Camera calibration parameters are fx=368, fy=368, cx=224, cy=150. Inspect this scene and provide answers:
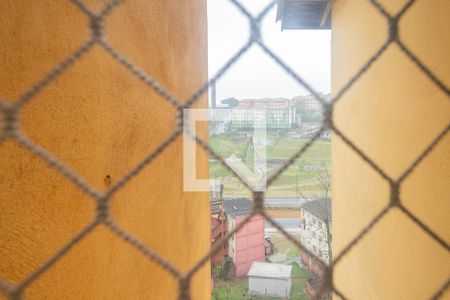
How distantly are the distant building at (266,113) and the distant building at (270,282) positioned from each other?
4.11m

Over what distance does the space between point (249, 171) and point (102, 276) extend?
798mm

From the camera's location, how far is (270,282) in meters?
4.81

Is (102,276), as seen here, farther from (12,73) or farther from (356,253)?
(356,253)

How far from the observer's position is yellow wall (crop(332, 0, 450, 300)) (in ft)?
3.20

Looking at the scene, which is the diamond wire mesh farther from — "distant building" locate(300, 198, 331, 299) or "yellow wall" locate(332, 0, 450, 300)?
"distant building" locate(300, 198, 331, 299)

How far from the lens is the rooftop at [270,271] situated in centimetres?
484

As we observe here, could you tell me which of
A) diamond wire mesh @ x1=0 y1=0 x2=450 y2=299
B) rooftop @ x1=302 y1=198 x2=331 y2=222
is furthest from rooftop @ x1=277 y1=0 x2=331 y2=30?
diamond wire mesh @ x1=0 y1=0 x2=450 y2=299

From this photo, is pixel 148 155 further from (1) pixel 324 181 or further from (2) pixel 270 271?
(2) pixel 270 271

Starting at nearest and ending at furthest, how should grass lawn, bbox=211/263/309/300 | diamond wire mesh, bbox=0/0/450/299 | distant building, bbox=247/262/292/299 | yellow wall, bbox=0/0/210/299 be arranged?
diamond wire mesh, bbox=0/0/450/299 → yellow wall, bbox=0/0/210/299 → distant building, bbox=247/262/292/299 → grass lawn, bbox=211/263/309/300

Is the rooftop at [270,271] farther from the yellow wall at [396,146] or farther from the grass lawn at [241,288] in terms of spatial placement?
the yellow wall at [396,146]

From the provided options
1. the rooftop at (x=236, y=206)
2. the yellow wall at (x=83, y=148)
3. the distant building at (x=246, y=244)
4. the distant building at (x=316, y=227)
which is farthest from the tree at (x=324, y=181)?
the yellow wall at (x=83, y=148)

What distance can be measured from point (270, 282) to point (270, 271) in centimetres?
17

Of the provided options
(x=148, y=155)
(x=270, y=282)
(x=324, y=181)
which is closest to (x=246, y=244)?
(x=270, y=282)

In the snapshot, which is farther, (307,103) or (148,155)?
(307,103)
